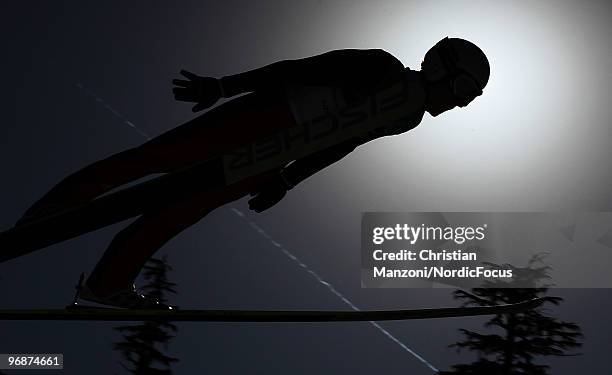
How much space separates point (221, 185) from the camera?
380 centimetres

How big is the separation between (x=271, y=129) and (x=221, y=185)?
1.38 ft

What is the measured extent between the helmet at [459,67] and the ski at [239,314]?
68.4 inches

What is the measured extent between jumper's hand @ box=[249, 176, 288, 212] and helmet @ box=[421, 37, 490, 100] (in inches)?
44.7

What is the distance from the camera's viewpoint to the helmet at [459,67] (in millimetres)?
3893

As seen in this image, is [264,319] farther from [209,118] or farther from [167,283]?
[167,283]

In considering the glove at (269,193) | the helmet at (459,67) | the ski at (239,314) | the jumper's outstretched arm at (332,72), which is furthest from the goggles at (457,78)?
the ski at (239,314)

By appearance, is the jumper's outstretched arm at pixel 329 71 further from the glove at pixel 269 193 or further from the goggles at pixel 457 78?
the glove at pixel 269 193

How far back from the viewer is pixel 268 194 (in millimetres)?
4438

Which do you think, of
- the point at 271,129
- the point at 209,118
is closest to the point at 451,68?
the point at 271,129

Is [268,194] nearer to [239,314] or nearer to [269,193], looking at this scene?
[269,193]

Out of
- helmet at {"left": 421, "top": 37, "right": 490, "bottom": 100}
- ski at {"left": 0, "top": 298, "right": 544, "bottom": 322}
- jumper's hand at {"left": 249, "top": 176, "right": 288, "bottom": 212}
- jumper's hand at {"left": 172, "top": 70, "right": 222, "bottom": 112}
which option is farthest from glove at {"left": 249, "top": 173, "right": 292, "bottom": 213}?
helmet at {"left": 421, "top": 37, "right": 490, "bottom": 100}

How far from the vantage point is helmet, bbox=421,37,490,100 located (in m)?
3.89

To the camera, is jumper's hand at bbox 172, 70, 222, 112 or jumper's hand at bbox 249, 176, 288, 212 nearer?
jumper's hand at bbox 172, 70, 222, 112

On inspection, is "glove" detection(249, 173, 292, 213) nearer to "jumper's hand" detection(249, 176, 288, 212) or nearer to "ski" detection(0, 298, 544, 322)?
"jumper's hand" detection(249, 176, 288, 212)
